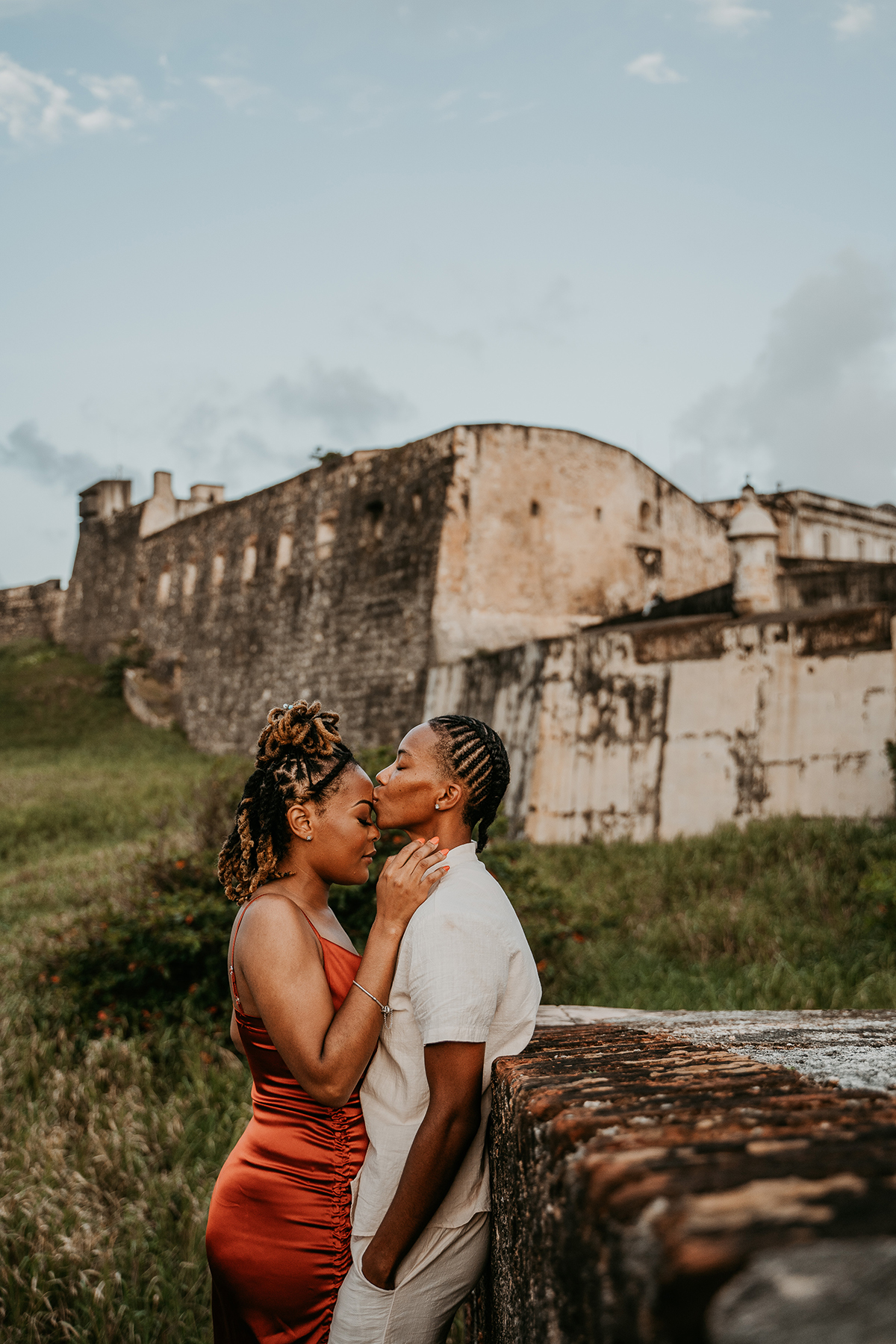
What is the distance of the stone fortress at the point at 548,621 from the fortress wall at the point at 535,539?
0.13 ft

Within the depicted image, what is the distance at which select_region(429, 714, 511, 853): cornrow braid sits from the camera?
6.29 feet

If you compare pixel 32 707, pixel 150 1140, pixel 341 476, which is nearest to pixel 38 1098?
pixel 150 1140

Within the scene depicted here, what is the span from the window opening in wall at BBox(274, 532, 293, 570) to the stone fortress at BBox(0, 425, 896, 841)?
0.06m

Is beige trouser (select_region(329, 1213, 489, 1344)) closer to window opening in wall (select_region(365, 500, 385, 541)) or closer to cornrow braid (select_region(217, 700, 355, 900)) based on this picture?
cornrow braid (select_region(217, 700, 355, 900))

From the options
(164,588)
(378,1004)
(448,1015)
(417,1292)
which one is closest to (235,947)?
(378,1004)

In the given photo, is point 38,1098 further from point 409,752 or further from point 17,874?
point 17,874

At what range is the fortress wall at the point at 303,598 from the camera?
15.4 meters

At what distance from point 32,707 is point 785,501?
19.7 m

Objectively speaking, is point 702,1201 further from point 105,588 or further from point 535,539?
point 105,588

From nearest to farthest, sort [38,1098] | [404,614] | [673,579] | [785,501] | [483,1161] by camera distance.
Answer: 1. [483,1161]
2. [38,1098]
3. [404,614]
4. [673,579]
5. [785,501]

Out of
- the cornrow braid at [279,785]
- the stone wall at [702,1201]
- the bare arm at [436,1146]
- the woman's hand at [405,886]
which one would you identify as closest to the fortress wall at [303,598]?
the cornrow braid at [279,785]

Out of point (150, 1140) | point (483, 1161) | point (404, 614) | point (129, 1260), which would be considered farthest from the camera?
point (404, 614)

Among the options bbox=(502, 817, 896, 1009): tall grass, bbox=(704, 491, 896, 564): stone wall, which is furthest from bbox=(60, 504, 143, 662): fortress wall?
bbox=(502, 817, 896, 1009): tall grass

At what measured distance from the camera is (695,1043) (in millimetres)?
1737
